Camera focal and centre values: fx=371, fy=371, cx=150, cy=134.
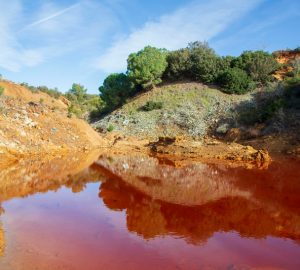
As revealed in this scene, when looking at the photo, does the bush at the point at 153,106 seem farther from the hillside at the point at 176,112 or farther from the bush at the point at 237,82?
the bush at the point at 237,82

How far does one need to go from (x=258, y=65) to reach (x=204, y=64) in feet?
16.8

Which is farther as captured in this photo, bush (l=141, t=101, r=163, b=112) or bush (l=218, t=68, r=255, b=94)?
bush (l=218, t=68, r=255, b=94)

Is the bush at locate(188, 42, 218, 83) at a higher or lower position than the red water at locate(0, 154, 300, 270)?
higher

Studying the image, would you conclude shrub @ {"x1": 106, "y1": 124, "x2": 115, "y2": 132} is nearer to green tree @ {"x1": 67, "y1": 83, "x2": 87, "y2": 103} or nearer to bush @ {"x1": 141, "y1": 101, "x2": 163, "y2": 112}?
bush @ {"x1": 141, "y1": 101, "x2": 163, "y2": 112}

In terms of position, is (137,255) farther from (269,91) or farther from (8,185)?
(269,91)

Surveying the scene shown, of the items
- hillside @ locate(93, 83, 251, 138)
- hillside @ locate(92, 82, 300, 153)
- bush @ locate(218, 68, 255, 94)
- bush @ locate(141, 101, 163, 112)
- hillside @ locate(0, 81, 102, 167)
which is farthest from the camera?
bush @ locate(218, 68, 255, 94)

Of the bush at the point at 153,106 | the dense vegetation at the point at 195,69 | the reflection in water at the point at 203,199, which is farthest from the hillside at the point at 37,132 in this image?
the dense vegetation at the point at 195,69

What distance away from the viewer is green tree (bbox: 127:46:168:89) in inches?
1463

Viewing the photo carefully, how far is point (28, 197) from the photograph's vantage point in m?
10.2

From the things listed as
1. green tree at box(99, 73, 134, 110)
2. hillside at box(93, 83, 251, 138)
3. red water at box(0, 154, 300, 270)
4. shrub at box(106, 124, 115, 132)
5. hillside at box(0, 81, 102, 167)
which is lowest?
red water at box(0, 154, 300, 270)

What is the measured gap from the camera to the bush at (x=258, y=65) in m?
35.0

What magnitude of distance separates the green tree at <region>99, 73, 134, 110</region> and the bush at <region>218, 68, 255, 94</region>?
394 inches

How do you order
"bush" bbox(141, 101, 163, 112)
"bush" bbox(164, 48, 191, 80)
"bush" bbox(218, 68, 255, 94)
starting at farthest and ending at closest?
"bush" bbox(164, 48, 191, 80) < "bush" bbox(218, 68, 255, 94) < "bush" bbox(141, 101, 163, 112)

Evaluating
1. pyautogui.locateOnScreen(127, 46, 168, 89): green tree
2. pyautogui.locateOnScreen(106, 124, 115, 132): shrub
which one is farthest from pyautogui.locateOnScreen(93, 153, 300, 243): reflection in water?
pyautogui.locateOnScreen(127, 46, 168, 89): green tree
